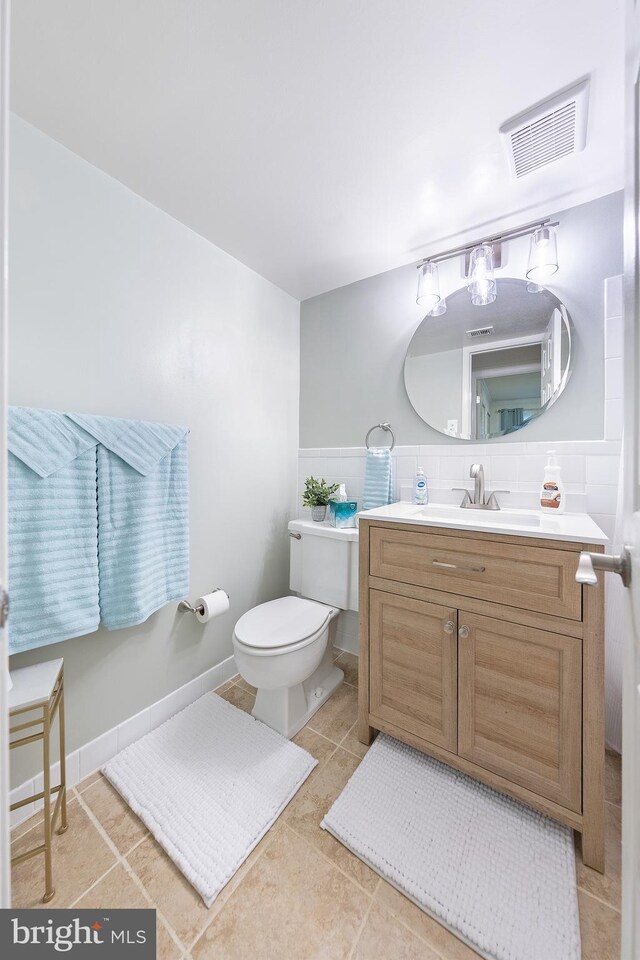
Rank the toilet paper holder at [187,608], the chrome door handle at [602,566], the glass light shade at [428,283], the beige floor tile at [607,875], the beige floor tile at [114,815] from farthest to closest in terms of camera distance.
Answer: the glass light shade at [428,283] < the toilet paper holder at [187,608] < the beige floor tile at [114,815] < the beige floor tile at [607,875] < the chrome door handle at [602,566]

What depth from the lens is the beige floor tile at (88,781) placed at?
47.3 inches

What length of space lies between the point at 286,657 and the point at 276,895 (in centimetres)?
59

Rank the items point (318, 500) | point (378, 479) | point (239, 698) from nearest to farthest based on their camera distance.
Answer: point (239, 698), point (378, 479), point (318, 500)

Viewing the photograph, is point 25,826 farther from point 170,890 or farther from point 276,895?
point 276,895

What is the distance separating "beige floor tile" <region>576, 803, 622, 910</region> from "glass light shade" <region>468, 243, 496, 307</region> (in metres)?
1.94

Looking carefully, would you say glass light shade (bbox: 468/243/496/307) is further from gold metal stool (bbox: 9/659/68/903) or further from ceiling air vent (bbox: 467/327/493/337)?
gold metal stool (bbox: 9/659/68/903)

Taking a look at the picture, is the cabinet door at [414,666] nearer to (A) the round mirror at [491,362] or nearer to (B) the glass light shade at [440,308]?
(A) the round mirror at [491,362]

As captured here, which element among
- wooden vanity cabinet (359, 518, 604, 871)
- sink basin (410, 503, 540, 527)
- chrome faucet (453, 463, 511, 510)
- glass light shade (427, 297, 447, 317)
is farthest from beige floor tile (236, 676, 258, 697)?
glass light shade (427, 297, 447, 317)

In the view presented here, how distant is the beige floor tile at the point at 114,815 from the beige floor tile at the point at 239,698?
524 mm

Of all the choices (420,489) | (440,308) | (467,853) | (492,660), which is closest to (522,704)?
(492,660)

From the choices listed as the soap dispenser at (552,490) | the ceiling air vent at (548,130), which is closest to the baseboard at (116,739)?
the soap dispenser at (552,490)

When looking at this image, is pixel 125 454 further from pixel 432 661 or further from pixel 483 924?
pixel 483 924

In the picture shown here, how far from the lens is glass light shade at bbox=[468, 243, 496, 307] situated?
4.94 ft

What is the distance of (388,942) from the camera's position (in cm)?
83
